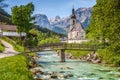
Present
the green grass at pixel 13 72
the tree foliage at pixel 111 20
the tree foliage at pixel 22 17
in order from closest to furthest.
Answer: the green grass at pixel 13 72
the tree foliage at pixel 111 20
the tree foliage at pixel 22 17

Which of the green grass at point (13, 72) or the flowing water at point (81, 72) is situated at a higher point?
the green grass at point (13, 72)

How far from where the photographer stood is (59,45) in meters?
94.4

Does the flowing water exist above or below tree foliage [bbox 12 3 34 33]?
below

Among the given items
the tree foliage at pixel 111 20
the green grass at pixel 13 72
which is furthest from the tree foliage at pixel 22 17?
the green grass at pixel 13 72

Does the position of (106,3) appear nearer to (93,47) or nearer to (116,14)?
(116,14)

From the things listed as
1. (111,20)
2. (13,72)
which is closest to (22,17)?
(111,20)

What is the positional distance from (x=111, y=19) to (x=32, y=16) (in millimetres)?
52436

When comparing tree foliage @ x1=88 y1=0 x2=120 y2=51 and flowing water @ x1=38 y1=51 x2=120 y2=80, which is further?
tree foliage @ x1=88 y1=0 x2=120 y2=51

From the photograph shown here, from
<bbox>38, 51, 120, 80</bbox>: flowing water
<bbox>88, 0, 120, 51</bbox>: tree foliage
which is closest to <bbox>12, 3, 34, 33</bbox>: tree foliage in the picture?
<bbox>38, 51, 120, 80</bbox>: flowing water

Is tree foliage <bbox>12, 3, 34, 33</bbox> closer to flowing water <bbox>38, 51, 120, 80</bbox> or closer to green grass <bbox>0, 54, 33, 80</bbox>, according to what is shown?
flowing water <bbox>38, 51, 120, 80</bbox>

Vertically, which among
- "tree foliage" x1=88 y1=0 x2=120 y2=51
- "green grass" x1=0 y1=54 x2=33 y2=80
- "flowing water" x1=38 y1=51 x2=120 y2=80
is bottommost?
"flowing water" x1=38 y1=51 x2=120 y2=80

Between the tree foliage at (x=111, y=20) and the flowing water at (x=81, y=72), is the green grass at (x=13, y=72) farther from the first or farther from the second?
the tree foliage at (x=111, y=20)

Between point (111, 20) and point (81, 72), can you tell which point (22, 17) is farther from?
point (81, 72)

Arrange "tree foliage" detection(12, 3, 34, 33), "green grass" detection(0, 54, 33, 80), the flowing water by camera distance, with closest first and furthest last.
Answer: "green grass" detection(0, 54, 33, 80) → the flowing water → "tree foliage" detection(12, 3, 34, 33)
